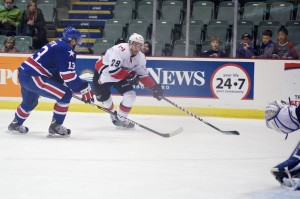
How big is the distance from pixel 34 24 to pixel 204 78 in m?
2.64

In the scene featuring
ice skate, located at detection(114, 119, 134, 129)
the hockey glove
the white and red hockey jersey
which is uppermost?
the white and red hockey jersey

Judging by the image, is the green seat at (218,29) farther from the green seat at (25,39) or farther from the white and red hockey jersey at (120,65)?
the green seat at (25,39)

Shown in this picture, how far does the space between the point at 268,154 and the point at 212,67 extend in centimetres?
304

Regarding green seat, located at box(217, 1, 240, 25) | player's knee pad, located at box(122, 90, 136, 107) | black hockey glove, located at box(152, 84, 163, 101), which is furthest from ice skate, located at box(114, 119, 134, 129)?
green seat, located at box(217, 1, 240, 25)

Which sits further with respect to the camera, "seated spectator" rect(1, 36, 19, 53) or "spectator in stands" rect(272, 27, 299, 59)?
"seated spectator" rect(1, 36, 19, 53)

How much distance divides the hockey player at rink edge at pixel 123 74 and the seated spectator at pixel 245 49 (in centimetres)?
162

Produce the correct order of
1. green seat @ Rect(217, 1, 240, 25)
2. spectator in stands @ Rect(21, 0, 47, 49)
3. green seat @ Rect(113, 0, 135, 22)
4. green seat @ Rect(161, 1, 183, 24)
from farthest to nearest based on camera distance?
1. green seat @ Rect(113, 0, 135, 22)
2. green seat @ Rect(161, 1, 183, 24)
3. spectator in stands @ Rect(21, 0, 47, 49)
4. green seat @ Rect(217, 1, 240, 25)

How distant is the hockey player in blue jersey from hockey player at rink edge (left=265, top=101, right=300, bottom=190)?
2.44 meters

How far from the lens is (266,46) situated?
7.75 meters

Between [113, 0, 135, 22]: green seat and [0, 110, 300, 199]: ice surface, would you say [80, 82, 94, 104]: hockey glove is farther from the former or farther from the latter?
[113, 0, 135, 22]: green seat

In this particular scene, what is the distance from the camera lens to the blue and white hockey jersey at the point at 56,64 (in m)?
5.41

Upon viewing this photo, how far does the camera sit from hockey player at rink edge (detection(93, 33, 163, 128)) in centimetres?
636

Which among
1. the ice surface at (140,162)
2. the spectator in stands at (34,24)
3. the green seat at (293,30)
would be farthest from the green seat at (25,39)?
the green seat at (293,30)

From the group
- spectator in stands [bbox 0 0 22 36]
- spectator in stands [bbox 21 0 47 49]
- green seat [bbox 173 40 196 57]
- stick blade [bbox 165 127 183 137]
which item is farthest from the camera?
spectator in stands [bbox 0 0 22 36]
